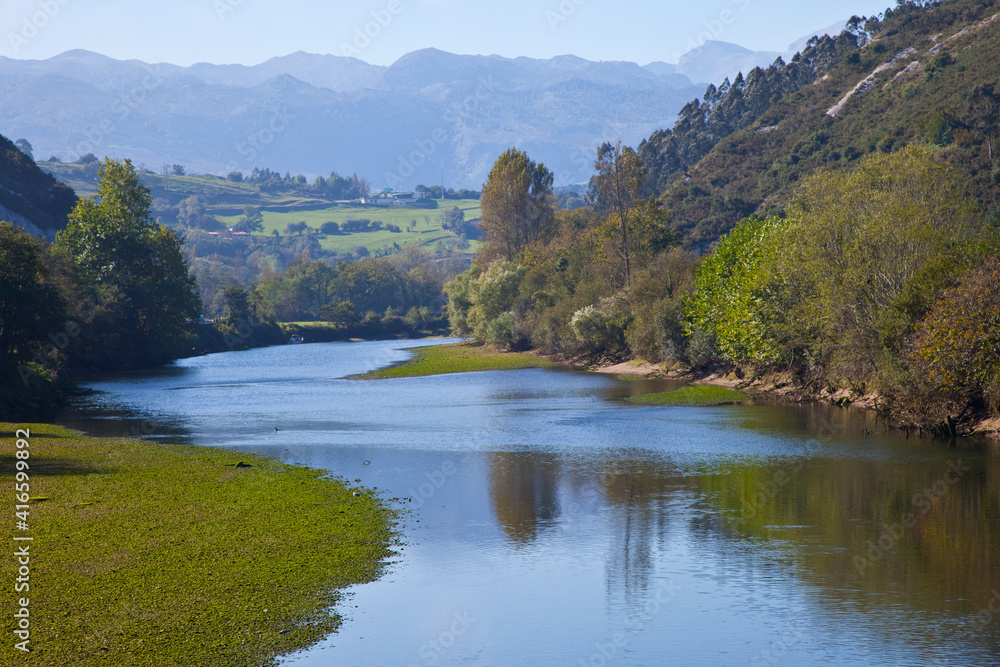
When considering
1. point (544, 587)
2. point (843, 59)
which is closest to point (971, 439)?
point (544, 587)

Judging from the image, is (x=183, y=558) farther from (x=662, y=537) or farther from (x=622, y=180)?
(x=622, y=180)

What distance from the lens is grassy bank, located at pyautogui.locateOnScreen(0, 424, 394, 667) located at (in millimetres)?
14211

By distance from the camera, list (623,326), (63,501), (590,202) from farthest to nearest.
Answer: (590,202)
(623,326)
(63,501)

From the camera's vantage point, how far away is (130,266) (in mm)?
106375

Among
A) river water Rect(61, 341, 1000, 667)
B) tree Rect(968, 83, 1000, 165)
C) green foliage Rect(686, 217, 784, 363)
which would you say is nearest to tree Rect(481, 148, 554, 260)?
tree Rect(968, 83, 1000, 165)

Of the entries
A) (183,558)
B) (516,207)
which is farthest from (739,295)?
(516,207)

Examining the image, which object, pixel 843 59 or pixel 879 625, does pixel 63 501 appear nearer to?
pixel 879 625

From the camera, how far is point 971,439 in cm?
3672

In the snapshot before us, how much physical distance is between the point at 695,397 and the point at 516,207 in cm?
7964

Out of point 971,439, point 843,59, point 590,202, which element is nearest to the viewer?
point 971,439

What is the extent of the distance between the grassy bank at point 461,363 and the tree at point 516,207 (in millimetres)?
24571

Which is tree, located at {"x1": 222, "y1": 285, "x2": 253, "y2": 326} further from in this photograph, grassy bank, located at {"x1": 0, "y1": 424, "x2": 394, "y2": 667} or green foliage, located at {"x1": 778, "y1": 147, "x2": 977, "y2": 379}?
grassy bank, located at {"x1": 0, "y1": 424, "x2": 394, "y2": 667}

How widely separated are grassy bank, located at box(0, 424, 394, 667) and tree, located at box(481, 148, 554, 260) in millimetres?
102541

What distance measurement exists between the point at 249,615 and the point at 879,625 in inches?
483
